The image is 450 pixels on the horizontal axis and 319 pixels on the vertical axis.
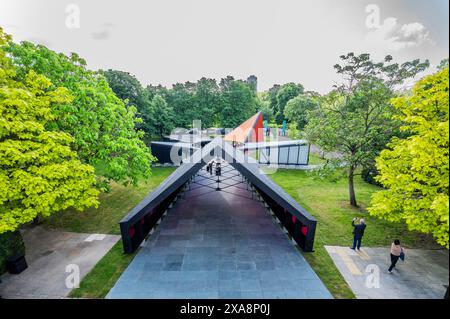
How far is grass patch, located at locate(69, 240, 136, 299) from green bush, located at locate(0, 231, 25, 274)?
3.04 m

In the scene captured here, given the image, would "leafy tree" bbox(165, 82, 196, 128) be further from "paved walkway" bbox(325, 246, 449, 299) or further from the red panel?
"paved walkway" bbox(325, 246, 449, 299)

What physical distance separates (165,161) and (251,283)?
1966 centimetres

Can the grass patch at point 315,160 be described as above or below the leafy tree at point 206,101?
below

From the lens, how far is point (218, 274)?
826cm

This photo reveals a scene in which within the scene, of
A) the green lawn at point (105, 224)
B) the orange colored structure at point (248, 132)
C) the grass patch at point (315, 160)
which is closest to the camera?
the green lawn at point (105, 224)

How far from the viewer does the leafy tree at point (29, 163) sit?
7.01 m

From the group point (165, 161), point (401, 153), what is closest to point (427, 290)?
point (401, 153)

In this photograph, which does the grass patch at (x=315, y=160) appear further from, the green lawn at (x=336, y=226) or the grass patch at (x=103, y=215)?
the grass patch at (x=103, y=215)

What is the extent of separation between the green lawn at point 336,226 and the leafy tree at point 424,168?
2.90 m

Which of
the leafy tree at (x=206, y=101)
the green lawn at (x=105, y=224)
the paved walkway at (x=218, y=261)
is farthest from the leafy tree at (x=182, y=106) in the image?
the paved walkway at (x=218, y=261)

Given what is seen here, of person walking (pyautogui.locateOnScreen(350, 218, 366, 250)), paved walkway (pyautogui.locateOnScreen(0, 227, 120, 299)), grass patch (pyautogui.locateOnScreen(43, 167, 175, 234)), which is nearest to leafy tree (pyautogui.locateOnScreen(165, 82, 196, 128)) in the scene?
grass patch (pyautogui.locateOnScreen(43, 167, 175, 234))

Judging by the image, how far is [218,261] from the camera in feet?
29.5

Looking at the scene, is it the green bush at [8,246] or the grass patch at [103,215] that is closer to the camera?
the green bush at [8,246]
